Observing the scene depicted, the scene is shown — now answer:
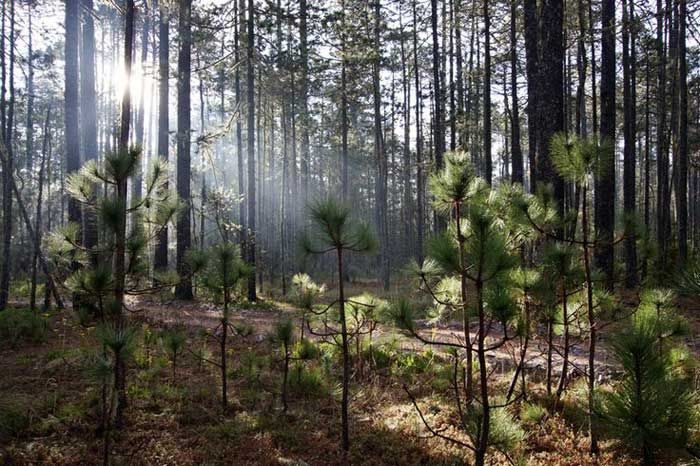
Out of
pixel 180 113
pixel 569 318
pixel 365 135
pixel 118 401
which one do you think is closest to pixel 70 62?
pixel 180 113

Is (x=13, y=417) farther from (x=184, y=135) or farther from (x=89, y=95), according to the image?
(x=184, y=135)

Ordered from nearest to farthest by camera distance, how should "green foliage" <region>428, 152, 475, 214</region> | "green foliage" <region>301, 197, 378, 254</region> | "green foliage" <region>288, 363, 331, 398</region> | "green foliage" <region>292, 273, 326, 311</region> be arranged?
"green foliage" <region>428, 152, 475, 214</region>
"green foliage" <region>301, 197, 378, 254</region>
"green foliage" <region>292, 273, 326, 311</region>
"green foliage" <region>288, 363, 331, 398</region>

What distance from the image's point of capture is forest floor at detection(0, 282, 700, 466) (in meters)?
3.38

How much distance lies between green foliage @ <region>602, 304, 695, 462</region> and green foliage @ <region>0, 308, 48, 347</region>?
26.5 feet

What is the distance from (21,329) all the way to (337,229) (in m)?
6.63

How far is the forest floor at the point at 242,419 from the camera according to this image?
338 centimetres

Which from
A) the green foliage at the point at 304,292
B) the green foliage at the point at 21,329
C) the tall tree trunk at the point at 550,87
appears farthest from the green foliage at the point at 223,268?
the green foliage at the point at 21,329

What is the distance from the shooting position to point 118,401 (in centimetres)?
384

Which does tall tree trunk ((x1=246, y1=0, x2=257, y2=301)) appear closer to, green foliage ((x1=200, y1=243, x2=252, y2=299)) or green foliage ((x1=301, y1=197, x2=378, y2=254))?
green foliage ((x1=200, y1=243, x2=252, y2=299))

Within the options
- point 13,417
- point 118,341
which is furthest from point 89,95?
point 118,341

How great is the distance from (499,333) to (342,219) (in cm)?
597

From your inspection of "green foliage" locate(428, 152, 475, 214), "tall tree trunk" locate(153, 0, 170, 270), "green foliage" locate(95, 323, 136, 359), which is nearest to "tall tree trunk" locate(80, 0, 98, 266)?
"tall tree trunk" locate(153, 0, 170, 270)

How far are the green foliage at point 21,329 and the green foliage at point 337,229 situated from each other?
6.25m

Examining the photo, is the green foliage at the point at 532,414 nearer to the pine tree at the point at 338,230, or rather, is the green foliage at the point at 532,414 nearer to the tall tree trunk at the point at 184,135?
the pine tree at the point at 338,230
